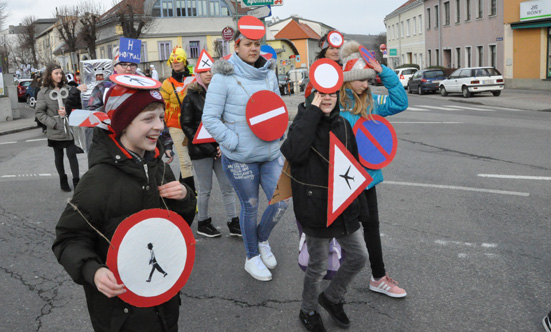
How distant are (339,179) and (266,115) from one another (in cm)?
117

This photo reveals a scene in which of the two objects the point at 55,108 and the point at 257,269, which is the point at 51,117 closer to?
the point at 55,108

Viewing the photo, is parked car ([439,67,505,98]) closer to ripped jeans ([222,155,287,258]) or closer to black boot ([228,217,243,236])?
black boot ([228,217,243,236])

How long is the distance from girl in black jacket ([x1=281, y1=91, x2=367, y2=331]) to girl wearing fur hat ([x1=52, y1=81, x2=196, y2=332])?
988mm

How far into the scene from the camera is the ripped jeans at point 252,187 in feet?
14.2

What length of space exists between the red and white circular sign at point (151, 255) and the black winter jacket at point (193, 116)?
2965 mm

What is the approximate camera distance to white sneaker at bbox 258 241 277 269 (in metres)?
4.66

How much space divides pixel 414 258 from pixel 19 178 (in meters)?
7.14

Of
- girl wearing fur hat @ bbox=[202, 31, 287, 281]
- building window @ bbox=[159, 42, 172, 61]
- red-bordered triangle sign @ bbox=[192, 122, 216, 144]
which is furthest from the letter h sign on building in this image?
building window @ bbox=[159, 42, 172, 61]

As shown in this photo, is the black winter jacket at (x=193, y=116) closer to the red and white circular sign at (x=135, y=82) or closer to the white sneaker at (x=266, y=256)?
the white sneaker at (x=266, y=256)

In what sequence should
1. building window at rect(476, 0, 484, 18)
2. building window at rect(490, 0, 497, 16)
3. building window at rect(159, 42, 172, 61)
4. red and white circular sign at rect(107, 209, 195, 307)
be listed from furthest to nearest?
1. building window at rect(159, 42, 172, 61)
2. building window at rect(476, 0, 484, 18)
3. building window at rect(490, 0, 497, 16)
4. red and white circular sign at rect(107, 209, 195, 307)

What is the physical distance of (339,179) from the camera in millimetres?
3252

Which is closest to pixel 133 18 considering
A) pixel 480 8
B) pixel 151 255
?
pixel 480 8

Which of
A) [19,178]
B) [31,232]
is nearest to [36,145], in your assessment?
[19,178]

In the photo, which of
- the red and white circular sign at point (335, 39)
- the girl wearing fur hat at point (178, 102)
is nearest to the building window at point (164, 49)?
the girl wearing fur hat at point (178, 102)
